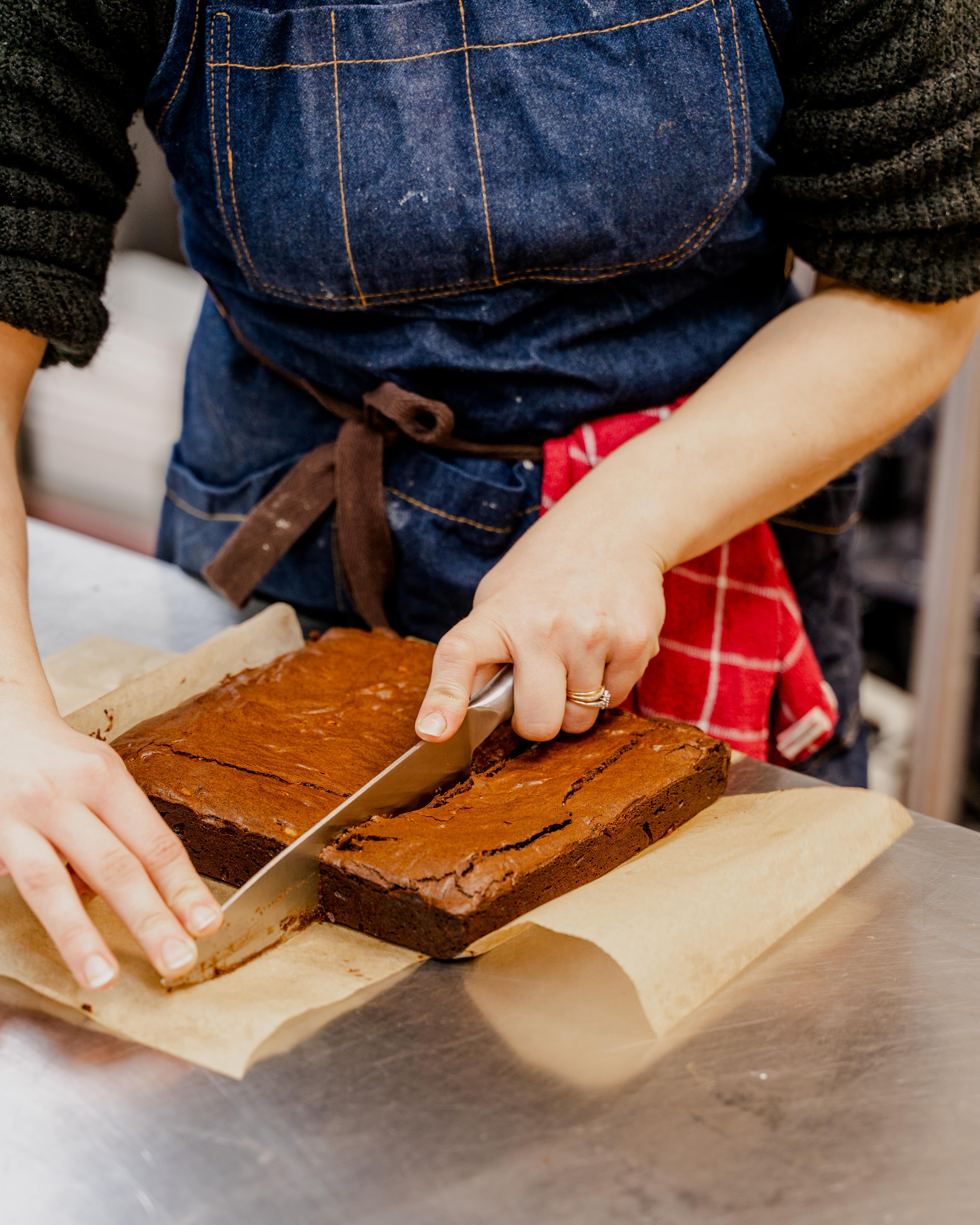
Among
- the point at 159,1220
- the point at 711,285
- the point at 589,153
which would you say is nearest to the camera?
the point at 159,1220

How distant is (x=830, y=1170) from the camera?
0.80m

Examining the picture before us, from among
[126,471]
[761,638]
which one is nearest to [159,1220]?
[761,638]

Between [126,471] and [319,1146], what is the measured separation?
326 cm

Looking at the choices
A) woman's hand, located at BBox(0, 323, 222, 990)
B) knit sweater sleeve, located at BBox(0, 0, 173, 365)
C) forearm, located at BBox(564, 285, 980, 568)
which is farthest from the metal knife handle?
knit sweater sleeve, located at BBox(0, 0, 173, 365)

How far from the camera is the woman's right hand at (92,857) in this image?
34.5 inches

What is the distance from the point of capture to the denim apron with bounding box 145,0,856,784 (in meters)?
1.23

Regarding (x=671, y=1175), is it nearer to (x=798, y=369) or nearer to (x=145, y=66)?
(x=798, y=369)

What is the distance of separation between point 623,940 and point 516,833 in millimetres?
158

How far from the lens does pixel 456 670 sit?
1122 millimetres

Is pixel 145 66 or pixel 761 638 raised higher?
pixel 145 66

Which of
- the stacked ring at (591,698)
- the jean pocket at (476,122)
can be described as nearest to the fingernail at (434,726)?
the stacked ring at (591,698)

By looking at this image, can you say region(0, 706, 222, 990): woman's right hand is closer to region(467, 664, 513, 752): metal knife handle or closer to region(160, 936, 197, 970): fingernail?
region(160, 936, 197, 970): fingernail

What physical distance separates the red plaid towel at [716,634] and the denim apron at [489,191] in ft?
0.13

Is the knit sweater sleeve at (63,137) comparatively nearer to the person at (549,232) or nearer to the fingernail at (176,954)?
the person at (549,232)
